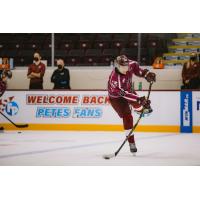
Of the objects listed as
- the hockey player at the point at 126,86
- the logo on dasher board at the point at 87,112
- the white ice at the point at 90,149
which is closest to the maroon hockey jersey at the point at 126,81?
the hockey player at the point at 126,86

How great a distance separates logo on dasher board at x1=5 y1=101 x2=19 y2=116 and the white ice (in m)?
0.45

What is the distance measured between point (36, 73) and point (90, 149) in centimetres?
221

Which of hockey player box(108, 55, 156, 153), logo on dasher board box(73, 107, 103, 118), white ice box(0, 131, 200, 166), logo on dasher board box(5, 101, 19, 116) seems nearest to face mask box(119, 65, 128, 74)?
hockey player box(108, 55, 156, 153)

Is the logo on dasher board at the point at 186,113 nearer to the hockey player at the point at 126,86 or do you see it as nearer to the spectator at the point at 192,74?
the spectator at the point at 192,74

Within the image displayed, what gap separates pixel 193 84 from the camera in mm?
7410

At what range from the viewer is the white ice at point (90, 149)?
490cm

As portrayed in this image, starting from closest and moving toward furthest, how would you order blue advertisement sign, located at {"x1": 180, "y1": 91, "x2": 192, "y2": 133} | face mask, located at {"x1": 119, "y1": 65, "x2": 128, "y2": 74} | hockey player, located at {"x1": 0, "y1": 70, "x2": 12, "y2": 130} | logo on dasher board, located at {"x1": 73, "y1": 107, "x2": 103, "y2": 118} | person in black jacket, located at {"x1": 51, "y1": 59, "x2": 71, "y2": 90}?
1. face mask, located at {"x1": 119, "y1": 65, "x2": 128, "y2": 74}
2. hockey player, located at {"x1": 0, "y1": 70, "x2": 12, "y2": 130}
3. blue advertisement sign, located at {"x1": 180, "y1": 91, "x2": 192, "y2": 133}
4. logo on dasher board, located at {"x1": 73, "y1": 107, "x2": 103, "y2": 118}
5. person in black jacket, located at {"x1": 51, "y1": 59, "x2": 71, "y2": 90}

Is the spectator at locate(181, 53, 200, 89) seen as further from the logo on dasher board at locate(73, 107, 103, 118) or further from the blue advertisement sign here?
the logo on dasher board at locate(73, 107, 103, 118)

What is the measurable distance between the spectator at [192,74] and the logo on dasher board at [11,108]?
7.99 ft

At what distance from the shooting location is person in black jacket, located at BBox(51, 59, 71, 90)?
7582mm

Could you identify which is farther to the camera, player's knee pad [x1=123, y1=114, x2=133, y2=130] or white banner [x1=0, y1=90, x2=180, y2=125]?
white banner [x1=0, y1=90, x2=180, y2=125]

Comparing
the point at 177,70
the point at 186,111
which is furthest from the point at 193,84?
the point at 177,70
